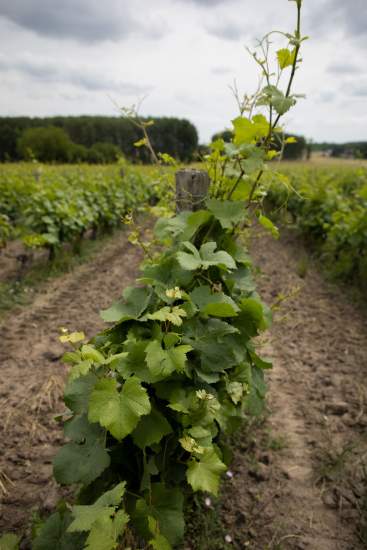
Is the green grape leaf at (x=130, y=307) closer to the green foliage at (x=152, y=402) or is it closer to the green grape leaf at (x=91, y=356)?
the green foliage at (x=152, y=402)

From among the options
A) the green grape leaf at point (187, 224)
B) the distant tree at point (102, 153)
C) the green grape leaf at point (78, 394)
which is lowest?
the distant tree at point (102, 153)

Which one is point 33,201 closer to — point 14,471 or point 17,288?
point 17,288

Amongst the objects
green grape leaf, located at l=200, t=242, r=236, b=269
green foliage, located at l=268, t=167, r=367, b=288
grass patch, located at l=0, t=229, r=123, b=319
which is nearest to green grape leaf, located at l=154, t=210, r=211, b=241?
green grape leaf, located at l=200, t=242, r=236, b=269

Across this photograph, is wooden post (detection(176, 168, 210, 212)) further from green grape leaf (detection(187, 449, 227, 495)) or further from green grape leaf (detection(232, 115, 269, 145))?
green grape leaf (detection(187, 449, 227, 495))

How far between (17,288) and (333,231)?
190 inches

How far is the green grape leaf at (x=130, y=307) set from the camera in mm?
1612

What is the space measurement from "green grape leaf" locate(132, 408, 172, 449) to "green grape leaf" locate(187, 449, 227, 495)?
205 mm

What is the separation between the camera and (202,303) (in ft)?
5.64

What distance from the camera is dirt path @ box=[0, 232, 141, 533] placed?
2.23m

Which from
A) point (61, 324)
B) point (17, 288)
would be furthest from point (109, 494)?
point (17, 288)

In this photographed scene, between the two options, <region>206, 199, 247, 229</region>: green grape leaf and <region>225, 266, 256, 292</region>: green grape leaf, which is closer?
<region>206, 199, 247, 229</region>: green grape leaf

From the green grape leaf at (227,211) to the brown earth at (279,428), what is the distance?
0.87 metres

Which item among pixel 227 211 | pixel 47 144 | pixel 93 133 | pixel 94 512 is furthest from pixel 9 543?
pixel 93 133

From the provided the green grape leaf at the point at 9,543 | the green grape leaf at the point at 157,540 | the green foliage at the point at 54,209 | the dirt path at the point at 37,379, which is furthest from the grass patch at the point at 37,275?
the green grape leaf at the point at 157,540
